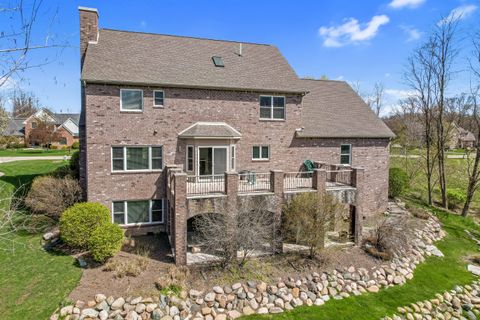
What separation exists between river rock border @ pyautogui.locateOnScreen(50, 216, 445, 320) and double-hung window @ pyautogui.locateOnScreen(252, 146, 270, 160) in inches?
297

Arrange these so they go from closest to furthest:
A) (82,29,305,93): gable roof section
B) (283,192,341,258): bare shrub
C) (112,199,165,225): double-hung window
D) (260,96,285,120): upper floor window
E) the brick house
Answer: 1. (283,192,341,258): bare shrub
2. the brick house
3. (82,29,305,93): gable roof section
4. (112,199,165,225): double-hung window
5. (260,96,285,120): upper floor window

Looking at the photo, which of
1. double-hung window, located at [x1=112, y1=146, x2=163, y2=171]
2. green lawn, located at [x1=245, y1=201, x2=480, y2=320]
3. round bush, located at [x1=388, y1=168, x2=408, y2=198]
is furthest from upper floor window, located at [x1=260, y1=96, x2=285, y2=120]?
round bush, located at [x1=388, y1=168, x2=408, y2=198]

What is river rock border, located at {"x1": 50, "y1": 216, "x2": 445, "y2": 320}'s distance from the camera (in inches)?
381

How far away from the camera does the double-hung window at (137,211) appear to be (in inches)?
600

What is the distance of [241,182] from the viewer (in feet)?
49.4

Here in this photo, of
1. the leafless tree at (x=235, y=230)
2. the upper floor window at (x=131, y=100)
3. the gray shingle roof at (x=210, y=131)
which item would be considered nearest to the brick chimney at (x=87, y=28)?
the upper floor window at (x=131, y=100)

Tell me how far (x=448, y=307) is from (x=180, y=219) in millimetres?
11887

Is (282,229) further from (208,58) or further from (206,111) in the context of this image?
(208,58)

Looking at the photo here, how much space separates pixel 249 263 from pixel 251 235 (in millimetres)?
1512

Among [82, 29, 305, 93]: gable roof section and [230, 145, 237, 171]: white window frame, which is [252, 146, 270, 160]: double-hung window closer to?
[230, 145, 237, 171]: white window frame

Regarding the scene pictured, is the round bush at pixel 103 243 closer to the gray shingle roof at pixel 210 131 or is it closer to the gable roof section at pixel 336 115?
the gray shingle roof at pixel 210 131

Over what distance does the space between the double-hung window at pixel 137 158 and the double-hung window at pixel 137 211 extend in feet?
6.16

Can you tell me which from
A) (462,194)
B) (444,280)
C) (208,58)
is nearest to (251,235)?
(444,280)

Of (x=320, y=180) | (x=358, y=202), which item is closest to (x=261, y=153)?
(x=320, y=180)
